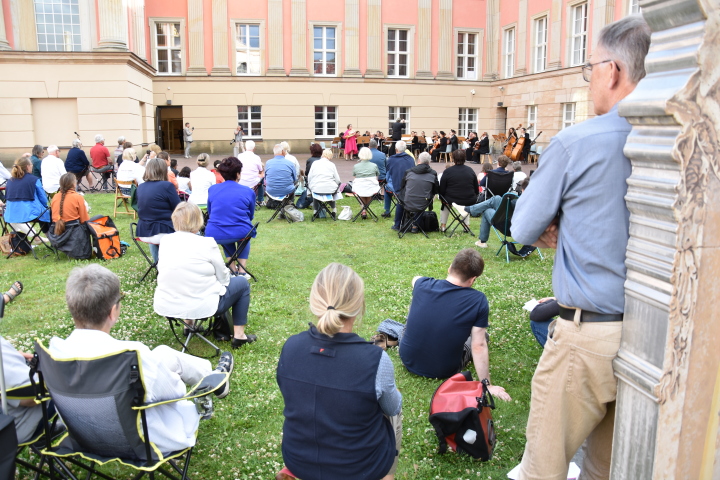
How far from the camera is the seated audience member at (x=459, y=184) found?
997cm

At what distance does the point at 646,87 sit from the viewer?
196 cm

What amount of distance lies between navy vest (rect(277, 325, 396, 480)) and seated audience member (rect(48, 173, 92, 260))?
22.0ft

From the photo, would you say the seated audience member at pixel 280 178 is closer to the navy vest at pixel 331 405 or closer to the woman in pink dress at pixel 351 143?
the navy vest at pixel 331 405

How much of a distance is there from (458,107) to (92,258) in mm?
24263

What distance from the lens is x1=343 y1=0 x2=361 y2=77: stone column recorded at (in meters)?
28.2

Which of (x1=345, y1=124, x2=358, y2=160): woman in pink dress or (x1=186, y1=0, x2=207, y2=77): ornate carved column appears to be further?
(x1=186, y1=0, x2=207, y2=77): ornate carved column

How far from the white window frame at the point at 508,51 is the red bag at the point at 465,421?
27511 millimetres

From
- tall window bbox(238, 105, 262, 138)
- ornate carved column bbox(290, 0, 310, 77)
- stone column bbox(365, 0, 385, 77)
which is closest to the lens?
ornate carved column bbox(290, 0, 310, 77)

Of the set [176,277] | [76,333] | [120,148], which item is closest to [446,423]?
[76,333]

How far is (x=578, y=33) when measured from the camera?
78.3ft

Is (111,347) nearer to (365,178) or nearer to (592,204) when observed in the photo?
(592,204)

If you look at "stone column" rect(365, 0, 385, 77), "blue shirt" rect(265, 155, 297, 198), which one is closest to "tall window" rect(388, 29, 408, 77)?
"stone column" rect(365, 0, 385, 77)

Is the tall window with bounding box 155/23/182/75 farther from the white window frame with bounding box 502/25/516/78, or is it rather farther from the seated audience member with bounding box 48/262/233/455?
the seated audience member with bounding box 48/262/233/455

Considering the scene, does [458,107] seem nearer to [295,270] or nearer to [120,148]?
[120,148]
